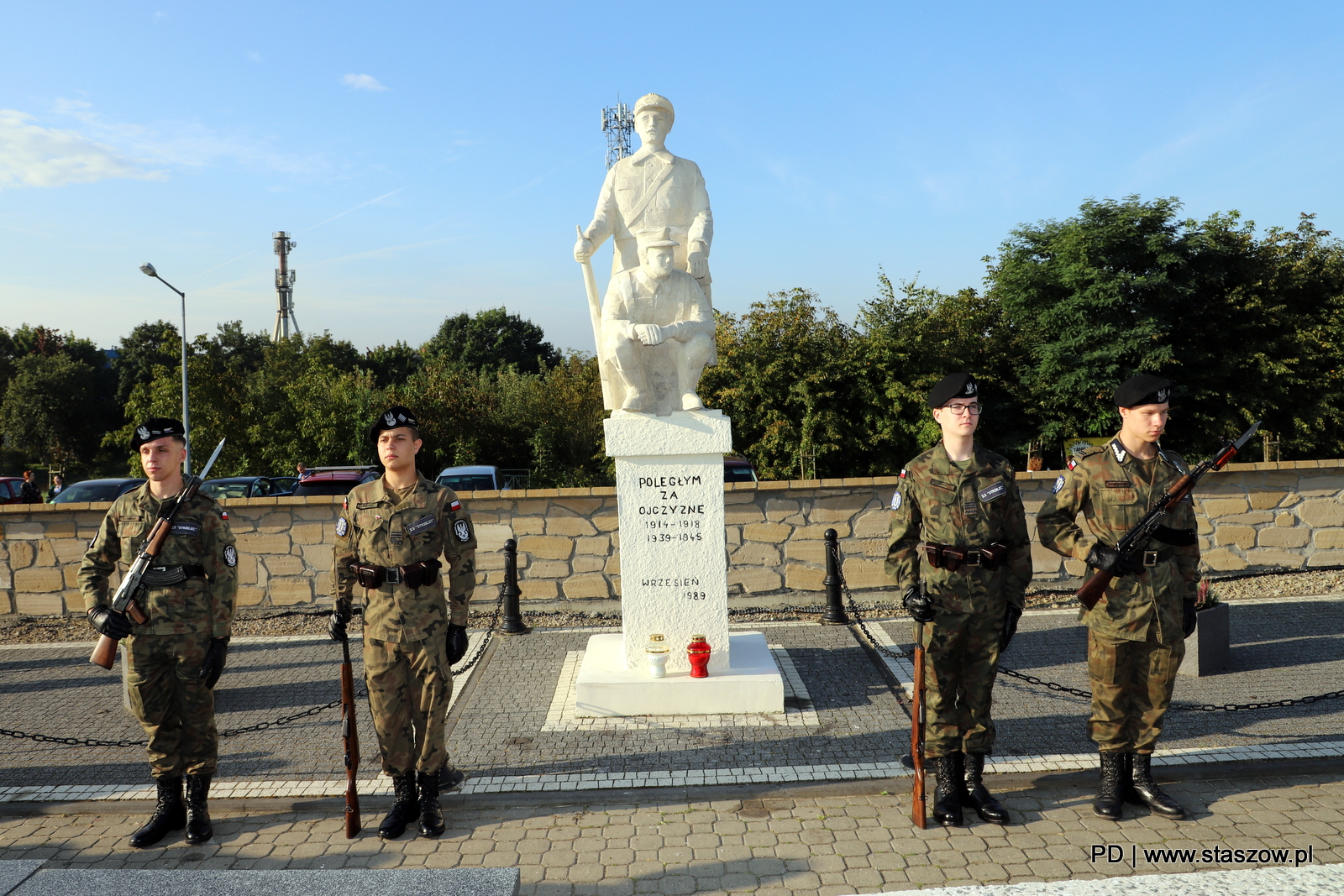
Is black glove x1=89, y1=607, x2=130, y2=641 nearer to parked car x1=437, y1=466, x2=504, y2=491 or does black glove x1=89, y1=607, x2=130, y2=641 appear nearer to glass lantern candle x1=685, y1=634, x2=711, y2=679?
glass lantern candle x1=685, y1=634, x2=711, y2=679

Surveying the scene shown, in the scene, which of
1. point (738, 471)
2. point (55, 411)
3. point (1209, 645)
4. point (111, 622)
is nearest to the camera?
point (111, 622)

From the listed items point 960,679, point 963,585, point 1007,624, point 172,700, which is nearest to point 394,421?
point 172,700

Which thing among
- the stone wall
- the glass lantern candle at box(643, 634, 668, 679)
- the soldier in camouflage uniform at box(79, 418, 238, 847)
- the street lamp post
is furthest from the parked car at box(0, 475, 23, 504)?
the glass lantern candle at box(643, 634, 668, 679)

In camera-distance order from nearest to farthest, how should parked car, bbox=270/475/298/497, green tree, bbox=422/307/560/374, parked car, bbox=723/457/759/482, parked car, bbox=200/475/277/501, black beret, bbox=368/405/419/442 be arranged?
1. black beret, bbox=368/405/419/442
2. parked car, bbox=723/457/759/482
3. parked car, bbox=200/475/277/501
4. parked car, bbox=270/475/298/497
5. green tree, bbox=422/307/560/374

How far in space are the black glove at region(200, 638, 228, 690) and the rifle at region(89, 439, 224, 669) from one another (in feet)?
1.02

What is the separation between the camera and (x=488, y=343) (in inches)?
1930

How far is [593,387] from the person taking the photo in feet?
89.7

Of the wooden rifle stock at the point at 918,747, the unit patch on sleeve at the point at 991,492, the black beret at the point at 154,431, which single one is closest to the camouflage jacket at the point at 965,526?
the unit patch on sleeve at the point at 991,492

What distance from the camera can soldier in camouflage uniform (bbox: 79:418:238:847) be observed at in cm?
413

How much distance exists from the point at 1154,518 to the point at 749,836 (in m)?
2.36

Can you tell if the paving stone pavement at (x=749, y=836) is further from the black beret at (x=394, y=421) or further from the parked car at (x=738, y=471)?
the parked car at (x=738, y=471)

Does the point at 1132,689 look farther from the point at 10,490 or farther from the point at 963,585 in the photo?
the point at 10,490

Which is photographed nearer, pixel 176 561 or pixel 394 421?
pixel 176 561

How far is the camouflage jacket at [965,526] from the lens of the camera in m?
4.16
